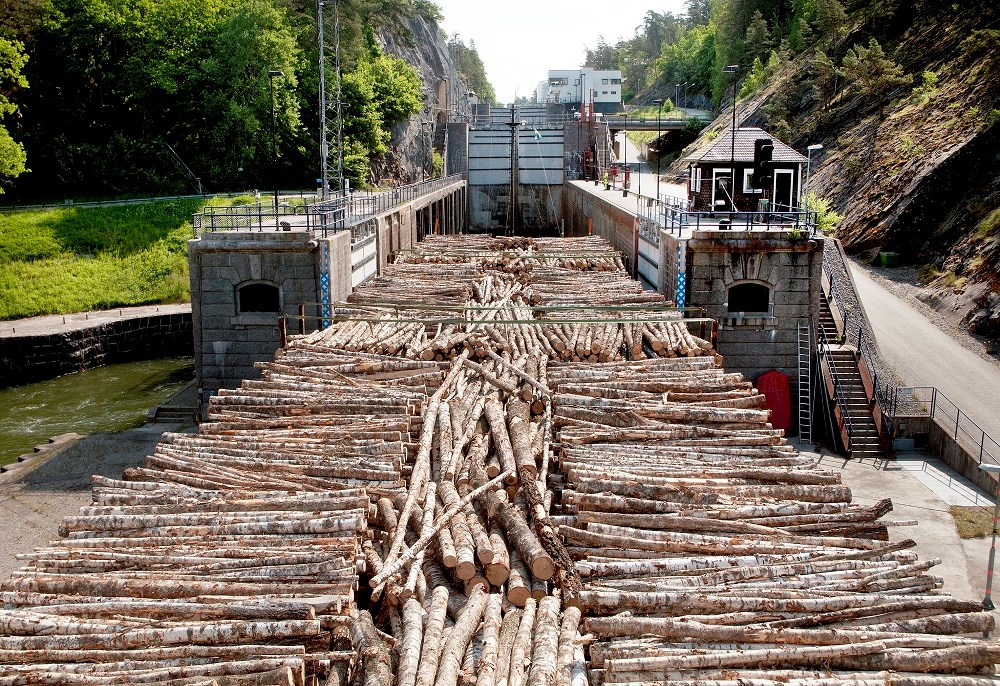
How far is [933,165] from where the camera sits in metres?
41.5

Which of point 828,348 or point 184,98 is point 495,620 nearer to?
point 828,348

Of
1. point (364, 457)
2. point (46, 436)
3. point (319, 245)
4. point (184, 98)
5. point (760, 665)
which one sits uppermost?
point (184, 98)

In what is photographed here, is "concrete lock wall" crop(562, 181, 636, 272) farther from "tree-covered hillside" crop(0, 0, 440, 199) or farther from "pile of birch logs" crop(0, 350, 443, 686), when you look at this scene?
"pile of birch logs" crop(0, 350, 443, 686)

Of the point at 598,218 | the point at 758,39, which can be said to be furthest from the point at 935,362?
the point at 758,39

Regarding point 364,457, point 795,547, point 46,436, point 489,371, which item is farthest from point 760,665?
point 46,436

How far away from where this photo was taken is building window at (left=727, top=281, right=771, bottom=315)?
2512 cm

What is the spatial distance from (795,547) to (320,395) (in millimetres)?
8533

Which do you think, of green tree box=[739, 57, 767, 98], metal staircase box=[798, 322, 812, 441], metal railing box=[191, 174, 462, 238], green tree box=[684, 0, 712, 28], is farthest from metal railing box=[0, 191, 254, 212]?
green tree box=[684, 0, 712, 28]

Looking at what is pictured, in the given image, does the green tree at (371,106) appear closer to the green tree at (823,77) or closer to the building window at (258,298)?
the green tree at (823,77)

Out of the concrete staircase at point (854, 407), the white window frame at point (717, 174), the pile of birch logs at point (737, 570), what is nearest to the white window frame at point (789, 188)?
the white window frame at point (717, 174)

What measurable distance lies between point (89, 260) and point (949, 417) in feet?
123

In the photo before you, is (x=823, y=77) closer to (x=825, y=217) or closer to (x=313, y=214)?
(x=825, y=217)

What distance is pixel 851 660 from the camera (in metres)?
8.55

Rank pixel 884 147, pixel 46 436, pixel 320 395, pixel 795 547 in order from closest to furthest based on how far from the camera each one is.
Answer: pixel 795 547 → pixel 320 395 → pixel 46 436 → pixel 884 147
